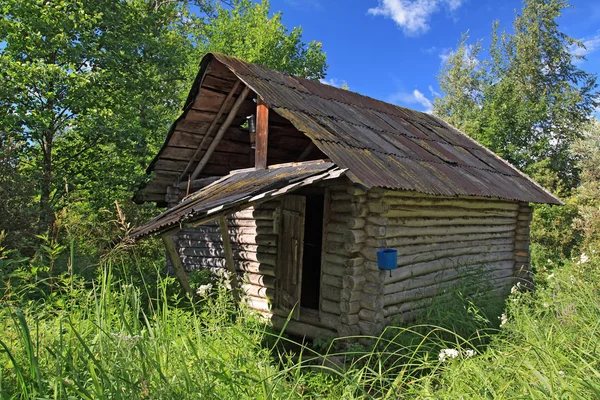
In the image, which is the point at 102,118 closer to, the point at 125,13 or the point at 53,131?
the point at 53,131

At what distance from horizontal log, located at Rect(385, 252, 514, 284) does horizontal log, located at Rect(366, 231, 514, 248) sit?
37 cm

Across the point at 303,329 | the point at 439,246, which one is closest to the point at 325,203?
the point at 303,329

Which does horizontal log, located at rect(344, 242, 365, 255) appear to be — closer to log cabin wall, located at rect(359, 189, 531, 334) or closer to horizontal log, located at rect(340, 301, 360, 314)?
log cabin wall, located at rect(359, 189, 531, 334)

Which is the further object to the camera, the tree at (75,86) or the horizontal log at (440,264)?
the tree at (75,86)

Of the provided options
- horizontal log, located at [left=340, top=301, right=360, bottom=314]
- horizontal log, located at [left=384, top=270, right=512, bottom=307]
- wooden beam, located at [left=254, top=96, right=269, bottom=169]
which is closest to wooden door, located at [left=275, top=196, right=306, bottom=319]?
wooden beam, located at [left=254, top=96, right=269, bottom=169]

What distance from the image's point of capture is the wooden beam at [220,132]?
7755mm

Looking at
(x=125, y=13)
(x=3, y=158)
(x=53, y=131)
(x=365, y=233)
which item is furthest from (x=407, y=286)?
(x=125, y=13)

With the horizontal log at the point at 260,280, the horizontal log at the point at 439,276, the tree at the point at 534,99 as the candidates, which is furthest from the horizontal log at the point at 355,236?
the tree at the point at 534,99

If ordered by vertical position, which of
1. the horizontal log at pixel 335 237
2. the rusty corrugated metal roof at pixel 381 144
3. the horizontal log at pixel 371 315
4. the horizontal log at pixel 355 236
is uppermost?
the rusty corrugated metal roof at pixel 381 144

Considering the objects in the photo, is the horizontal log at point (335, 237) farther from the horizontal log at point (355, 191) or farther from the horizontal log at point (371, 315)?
the horizontal log at point (371, 315)

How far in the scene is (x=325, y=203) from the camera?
6801 mm

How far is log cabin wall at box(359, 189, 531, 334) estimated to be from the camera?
630 centimetres

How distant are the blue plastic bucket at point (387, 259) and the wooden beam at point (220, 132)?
3.79m

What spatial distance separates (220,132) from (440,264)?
5.02 m
